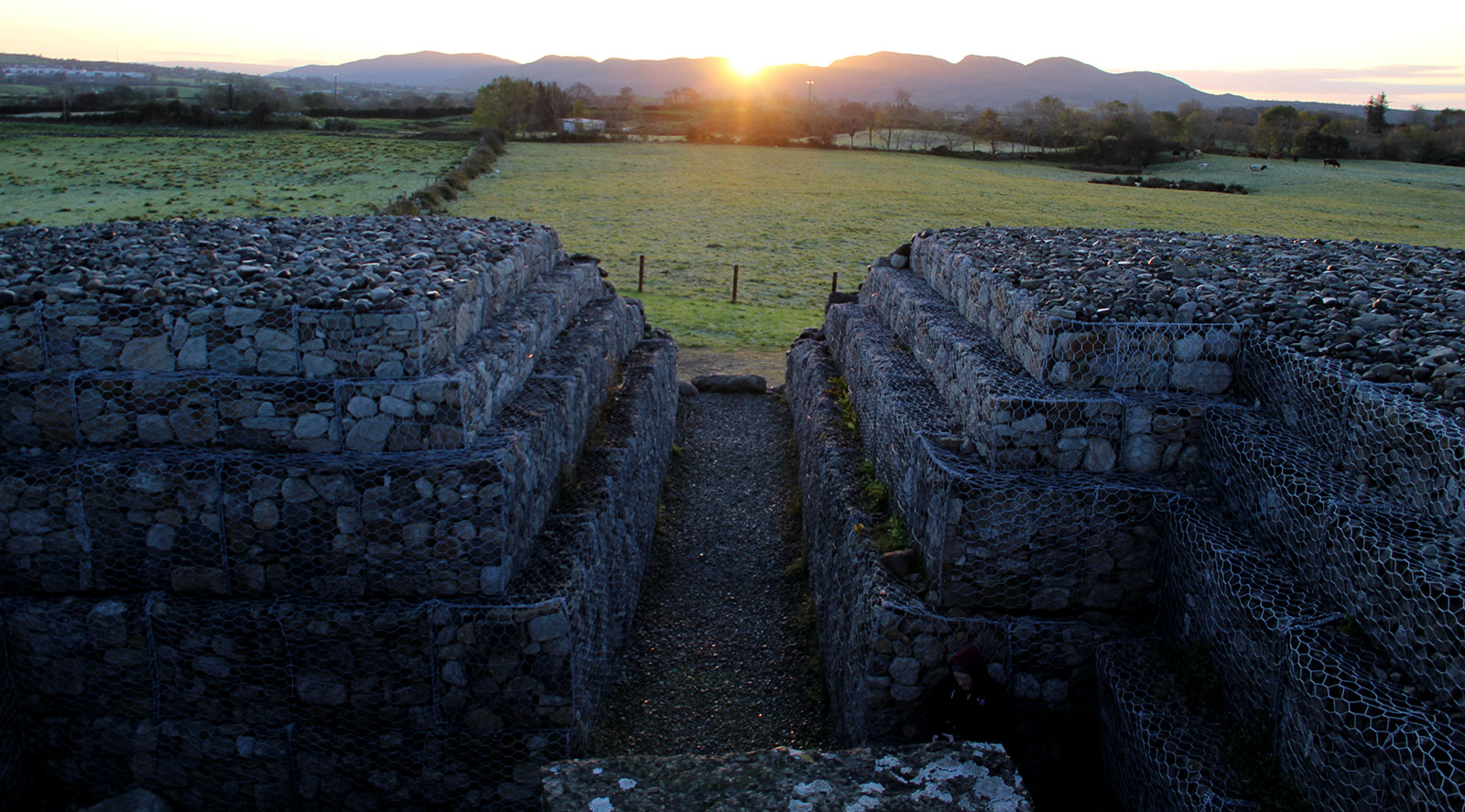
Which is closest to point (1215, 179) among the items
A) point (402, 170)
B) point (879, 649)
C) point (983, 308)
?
point (402, 170)

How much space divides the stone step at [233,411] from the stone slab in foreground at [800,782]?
281cm

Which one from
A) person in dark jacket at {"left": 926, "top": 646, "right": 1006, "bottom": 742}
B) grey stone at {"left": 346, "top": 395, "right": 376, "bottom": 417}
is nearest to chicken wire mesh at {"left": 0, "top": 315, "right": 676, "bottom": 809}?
grey stone at {"left": 346, "top": 395, "right": 376, "bottom": 417}

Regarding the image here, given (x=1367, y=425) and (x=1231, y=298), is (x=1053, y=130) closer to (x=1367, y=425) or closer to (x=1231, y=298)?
(x=1231, y=298)

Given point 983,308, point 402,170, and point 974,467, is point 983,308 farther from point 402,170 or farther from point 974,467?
point 402,170

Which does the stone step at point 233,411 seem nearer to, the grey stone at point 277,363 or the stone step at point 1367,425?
the grey stone at point 277,363

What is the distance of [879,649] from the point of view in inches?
251

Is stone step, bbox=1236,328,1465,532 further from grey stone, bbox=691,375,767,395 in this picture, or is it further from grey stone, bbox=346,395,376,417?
grey stone, bbox=691,375,767,395

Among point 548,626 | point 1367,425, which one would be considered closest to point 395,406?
point 548,626

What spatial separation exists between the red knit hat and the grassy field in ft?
100

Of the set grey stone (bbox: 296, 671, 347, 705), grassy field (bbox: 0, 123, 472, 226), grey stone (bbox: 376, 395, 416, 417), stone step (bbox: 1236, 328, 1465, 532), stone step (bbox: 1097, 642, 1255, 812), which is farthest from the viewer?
grassy field (bbox: 0, 123, 472, 226)

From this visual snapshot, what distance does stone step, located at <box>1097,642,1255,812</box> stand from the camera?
501cm

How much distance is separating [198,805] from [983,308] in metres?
7.82

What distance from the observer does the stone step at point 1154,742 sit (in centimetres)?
501

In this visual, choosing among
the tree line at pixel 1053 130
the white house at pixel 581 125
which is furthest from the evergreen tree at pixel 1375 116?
the white house at pixel 581 125
